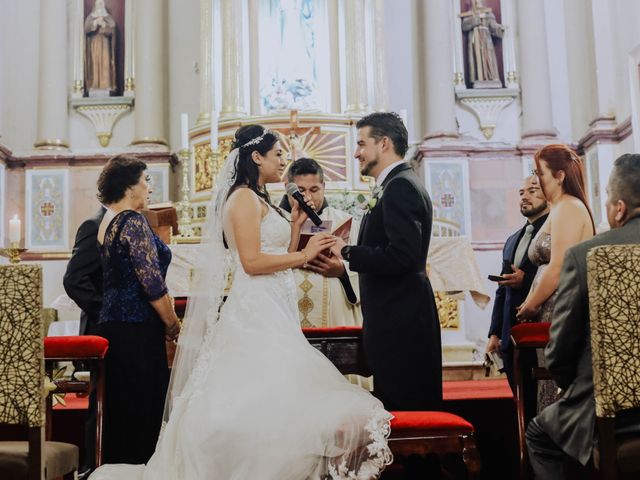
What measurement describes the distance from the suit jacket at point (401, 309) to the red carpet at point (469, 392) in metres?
1.51

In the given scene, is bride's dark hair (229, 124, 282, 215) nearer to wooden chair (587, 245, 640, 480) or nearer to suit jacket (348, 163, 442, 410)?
suit jacket (348, 163, 442, 410)

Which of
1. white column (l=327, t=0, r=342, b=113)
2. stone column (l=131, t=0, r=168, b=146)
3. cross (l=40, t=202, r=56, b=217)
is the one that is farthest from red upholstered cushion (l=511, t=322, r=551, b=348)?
cross (l=40, t=202, r=56, b=217)

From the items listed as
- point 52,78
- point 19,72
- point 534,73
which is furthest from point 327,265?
point 19,72

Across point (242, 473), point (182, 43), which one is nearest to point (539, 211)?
point (242, 473)

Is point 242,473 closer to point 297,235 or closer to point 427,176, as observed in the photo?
point 297,235

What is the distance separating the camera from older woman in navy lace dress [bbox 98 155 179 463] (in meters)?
4.31

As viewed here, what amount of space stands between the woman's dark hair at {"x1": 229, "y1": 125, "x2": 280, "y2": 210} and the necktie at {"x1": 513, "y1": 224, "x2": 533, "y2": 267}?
5.49 feet

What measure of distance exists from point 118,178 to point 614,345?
2.68m

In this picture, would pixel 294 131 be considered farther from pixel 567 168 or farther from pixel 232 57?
pixel 567 168

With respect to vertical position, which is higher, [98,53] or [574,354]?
[98,53]

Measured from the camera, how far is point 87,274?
4.67 meters

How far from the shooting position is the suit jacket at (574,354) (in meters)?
3.16

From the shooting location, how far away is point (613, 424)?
2.96m

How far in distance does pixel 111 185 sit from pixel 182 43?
708cm
